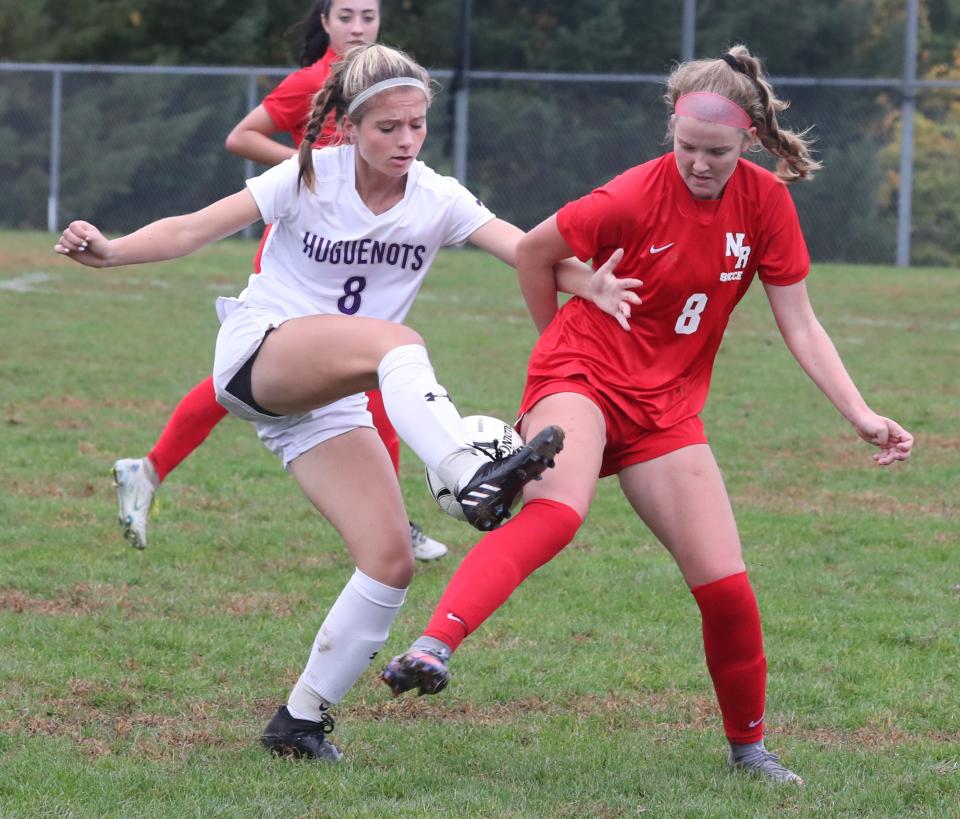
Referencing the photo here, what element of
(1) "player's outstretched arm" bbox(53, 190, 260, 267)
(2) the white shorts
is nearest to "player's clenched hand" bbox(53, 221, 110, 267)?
(1) "player's outstretched arm" bbox(53, 190, 260, 267)

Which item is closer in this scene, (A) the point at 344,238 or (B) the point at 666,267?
(B) the point at 666,267

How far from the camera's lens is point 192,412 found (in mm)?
5887

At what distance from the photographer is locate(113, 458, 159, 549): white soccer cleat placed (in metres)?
5.79

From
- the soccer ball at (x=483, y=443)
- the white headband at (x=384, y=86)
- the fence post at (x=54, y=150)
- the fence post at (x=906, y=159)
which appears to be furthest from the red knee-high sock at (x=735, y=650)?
the fence post at (x=54, y=150)

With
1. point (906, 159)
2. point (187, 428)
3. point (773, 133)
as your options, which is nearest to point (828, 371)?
point (773, 133)

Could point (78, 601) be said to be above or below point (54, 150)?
below

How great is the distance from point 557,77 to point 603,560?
15268 mm

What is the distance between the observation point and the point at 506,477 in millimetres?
3312

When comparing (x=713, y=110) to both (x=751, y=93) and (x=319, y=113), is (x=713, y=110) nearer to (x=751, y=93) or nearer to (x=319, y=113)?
(x=751, y=93)

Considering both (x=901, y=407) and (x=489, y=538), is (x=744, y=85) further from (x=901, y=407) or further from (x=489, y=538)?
(x=901, y=407)

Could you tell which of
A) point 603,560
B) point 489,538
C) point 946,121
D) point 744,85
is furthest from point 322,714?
point 946,121

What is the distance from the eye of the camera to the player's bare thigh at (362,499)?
12.8 ft

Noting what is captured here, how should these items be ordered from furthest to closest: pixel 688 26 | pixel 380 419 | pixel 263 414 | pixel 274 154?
pixel 688 26 → pixel 274 154 → pixel 380 419 → pixel 263 414

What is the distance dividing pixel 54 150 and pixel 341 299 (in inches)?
734
